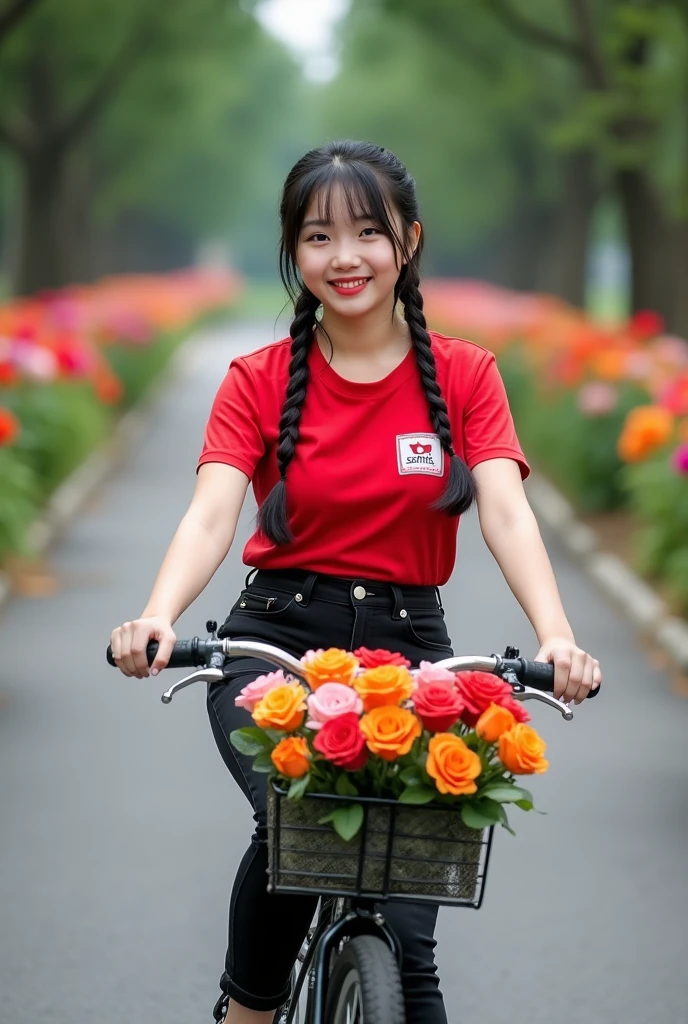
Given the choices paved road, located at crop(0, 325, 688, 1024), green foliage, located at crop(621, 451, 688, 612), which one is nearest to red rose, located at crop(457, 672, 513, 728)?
paved road, located at crop(0, 325, 688, 1024)

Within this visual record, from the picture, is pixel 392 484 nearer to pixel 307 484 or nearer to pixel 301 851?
pixel 307 484

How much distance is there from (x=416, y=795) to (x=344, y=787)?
11cm

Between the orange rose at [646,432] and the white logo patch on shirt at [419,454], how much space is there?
7.70 meters

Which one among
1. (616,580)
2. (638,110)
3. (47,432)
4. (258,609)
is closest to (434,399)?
(258,609)

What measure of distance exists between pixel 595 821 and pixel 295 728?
393 centimetres

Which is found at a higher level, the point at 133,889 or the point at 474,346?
the point at 474,346

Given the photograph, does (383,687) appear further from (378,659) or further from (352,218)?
(352,218)

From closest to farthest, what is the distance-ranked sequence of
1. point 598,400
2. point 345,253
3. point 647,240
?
point 345,253 < point 598,400 < point 647,240

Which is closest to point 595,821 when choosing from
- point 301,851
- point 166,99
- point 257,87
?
point 301,851

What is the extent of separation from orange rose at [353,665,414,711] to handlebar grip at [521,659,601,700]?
27 centimetres

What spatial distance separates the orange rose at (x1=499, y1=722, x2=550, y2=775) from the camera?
2.69 meters

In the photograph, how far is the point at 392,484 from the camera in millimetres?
3346

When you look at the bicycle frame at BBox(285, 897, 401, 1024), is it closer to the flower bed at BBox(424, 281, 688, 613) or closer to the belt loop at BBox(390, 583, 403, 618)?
the belt loop at BBox(390, 583, 403, 618)

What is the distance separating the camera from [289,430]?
338 centimetres
